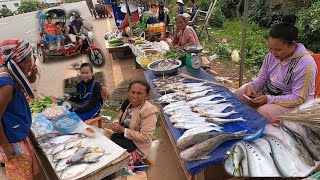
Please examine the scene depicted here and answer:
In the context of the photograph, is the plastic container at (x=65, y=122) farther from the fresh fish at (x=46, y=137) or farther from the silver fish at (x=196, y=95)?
the silver fish at (x=196, y=95)

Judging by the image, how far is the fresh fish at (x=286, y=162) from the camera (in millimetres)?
1933

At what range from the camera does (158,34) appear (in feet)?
28.0

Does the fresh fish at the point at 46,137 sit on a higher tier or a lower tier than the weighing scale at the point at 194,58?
lower

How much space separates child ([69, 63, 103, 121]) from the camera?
383 cm

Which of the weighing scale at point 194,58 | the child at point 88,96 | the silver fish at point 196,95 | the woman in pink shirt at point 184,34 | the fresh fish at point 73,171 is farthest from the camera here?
the woman in pink shirt at point 184,34

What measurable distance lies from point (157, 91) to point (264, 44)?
21.5ft

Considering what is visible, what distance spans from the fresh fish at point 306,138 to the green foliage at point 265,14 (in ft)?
32.2

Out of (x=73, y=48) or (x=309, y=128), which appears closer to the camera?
(x=309, y=128)

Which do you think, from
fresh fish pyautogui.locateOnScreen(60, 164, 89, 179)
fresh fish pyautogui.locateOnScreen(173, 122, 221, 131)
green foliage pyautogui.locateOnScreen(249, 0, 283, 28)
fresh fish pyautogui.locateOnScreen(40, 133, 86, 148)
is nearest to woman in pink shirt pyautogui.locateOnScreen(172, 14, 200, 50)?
fresh fish pyautogui.locateOnScreen(173, 122, 221, 131)

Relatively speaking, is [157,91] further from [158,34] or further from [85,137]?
[158,34]

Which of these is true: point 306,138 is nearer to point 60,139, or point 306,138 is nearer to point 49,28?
point 60,139

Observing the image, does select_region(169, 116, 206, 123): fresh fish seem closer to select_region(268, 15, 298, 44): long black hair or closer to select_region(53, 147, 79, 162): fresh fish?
select_region(53, 147, 79, 162): fresh fish

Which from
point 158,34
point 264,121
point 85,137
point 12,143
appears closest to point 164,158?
point 85,137

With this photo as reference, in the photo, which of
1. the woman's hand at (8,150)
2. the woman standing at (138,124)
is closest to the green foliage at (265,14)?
the woman standing at (138,124)
